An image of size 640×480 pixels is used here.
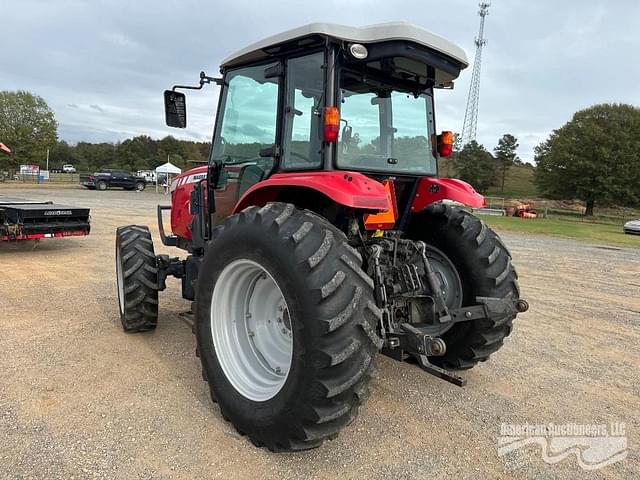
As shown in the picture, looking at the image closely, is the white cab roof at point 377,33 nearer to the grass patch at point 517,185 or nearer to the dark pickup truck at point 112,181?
the dark pickup truck at point 112,181

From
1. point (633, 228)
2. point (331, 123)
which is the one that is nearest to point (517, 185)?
point (633, 228)

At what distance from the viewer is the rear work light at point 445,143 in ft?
12.3

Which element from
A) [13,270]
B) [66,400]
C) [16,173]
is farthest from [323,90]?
[16,173]

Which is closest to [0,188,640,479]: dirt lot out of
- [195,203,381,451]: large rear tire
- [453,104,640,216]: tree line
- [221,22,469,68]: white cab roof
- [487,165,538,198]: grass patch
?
[195,203,381,451]: large rear tire

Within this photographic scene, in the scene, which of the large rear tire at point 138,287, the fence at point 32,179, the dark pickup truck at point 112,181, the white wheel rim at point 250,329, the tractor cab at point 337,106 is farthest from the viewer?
the fence at point 32,179

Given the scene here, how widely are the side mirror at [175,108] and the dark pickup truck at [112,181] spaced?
113ft

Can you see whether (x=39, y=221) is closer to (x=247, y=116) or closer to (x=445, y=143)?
(x=247, y=116)

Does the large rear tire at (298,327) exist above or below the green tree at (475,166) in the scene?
below

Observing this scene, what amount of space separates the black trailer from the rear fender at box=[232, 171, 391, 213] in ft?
23.3

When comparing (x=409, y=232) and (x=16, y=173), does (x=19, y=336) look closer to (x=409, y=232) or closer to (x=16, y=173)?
(x=409, y=232)

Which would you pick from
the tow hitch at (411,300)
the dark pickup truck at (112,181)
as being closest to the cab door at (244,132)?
the tow hitch at (411,300)

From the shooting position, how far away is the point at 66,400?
126 inches

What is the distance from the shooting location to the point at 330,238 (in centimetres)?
247

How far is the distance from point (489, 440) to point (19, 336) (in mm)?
4181
